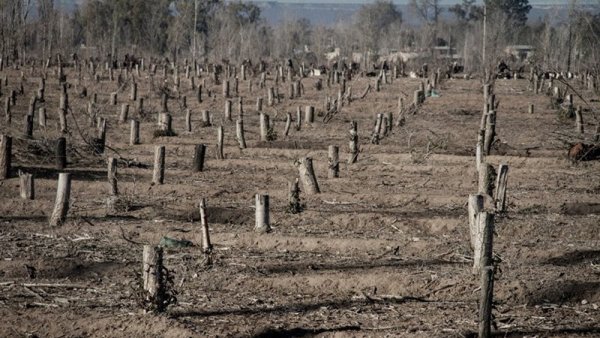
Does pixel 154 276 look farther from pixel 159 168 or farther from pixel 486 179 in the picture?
pixel 159 168

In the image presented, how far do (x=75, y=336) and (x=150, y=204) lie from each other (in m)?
4.64

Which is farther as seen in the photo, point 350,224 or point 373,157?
point 373,157

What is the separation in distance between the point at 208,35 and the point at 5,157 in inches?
1954

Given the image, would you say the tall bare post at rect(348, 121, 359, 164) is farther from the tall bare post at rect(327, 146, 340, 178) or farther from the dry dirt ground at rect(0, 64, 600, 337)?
the tall bare post at rect(327, 146, 340, 178)

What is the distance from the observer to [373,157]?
15875 mm

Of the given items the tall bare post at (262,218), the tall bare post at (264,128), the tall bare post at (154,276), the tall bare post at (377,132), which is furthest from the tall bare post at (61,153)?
the tall bare post at (154,276)

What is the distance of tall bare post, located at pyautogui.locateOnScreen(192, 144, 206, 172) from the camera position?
46.5ft

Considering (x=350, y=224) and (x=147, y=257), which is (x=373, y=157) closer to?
(x=350, y=224)

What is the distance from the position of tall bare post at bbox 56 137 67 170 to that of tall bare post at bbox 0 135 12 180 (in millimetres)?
1047

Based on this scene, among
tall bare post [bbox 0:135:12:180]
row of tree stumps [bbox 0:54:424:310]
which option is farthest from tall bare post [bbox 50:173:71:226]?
tall bare post [bbox 0:135:12:180]

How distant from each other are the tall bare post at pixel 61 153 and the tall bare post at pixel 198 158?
1.78 meters

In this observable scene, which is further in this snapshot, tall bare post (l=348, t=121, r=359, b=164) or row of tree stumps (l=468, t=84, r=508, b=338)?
tall bare post (l=348, t=121, r=359, b=164)

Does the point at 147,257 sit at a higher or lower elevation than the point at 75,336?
higher

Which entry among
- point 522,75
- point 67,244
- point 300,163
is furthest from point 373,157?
point 522,75
